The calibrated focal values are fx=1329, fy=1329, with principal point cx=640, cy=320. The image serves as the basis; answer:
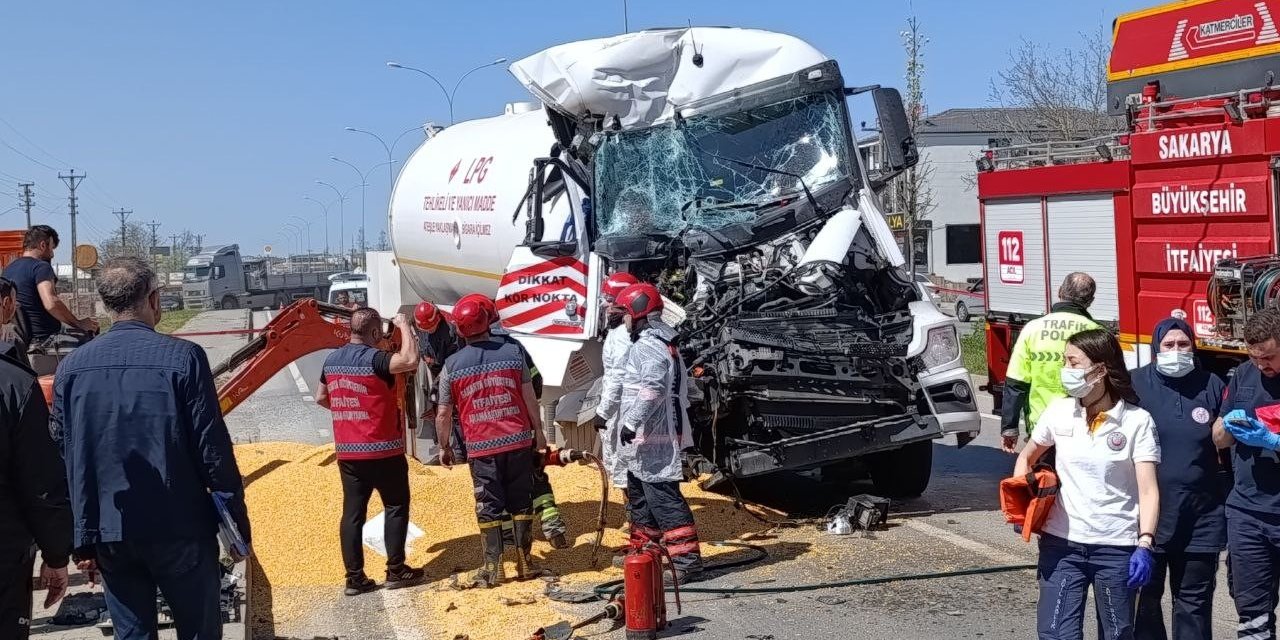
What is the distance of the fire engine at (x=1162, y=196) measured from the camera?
30.3 feet

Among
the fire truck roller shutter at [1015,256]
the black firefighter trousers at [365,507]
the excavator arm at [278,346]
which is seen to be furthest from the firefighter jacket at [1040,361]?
the excavator arm at [278,346]

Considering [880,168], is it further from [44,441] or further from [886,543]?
[44,441]

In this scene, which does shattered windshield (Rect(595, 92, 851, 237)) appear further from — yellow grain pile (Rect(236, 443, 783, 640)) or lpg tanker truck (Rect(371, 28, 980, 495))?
yellow grain pile (Rect(236, 443, 783, 640))

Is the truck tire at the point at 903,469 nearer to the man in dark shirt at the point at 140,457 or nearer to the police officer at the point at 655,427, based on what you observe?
the police officer at the point at 655,427

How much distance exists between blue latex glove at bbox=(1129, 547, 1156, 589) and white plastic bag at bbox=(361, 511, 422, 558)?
5.33 meters

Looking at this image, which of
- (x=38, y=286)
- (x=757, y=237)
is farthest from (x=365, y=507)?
(x=38, y=286)

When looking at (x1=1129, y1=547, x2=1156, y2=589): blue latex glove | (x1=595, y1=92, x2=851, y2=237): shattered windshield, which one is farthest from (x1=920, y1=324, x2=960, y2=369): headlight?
(x1=1129, y1=547, x2=1156, y2=589): blue latex glove

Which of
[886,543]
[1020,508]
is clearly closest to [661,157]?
[886,543]

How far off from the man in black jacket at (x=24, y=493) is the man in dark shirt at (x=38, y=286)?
540cm

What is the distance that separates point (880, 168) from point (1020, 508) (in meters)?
5.33

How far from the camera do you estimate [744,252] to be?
31.5ft

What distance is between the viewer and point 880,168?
10047 mm

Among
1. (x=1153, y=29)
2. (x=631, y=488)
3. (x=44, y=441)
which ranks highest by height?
(x=1153, y=29)

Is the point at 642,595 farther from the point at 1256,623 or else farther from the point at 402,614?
the point at 1256,623
